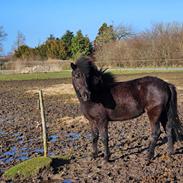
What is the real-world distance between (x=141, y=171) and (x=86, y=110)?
153cm

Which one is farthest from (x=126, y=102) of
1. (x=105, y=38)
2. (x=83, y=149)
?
(x=105, y=38)

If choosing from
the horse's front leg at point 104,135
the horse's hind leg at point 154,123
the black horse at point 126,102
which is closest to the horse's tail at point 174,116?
the black horse at point 126,102

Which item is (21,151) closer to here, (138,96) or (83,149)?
(83,149)

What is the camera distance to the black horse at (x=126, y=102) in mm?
7016

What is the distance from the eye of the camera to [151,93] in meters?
7.03

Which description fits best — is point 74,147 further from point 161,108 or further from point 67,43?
point 67,43

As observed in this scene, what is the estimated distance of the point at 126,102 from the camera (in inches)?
282

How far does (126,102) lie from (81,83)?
0.98m

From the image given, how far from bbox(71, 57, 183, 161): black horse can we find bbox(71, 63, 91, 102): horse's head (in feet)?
0.29

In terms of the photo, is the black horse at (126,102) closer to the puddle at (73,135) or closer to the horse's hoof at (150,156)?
the horse's hoof at (150,156)

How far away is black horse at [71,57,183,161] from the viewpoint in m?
7.02

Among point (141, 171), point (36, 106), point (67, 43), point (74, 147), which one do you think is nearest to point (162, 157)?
point (141, 171)

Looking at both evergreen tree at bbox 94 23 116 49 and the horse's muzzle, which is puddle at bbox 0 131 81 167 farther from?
evergreen tree at bbox 94 23 116 49

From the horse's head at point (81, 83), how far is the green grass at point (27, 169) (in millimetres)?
1295
